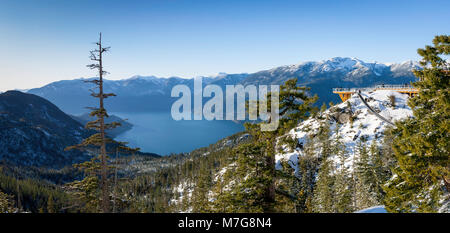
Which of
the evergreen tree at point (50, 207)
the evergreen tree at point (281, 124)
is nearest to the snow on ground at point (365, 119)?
the evergreen tree at point (281, 124)

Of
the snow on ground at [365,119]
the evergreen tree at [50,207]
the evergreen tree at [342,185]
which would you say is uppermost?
the snow on ground at [365,119]

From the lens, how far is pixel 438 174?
555 inches

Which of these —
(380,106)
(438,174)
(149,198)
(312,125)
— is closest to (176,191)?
(149,198)

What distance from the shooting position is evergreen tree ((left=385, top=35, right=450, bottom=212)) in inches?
551

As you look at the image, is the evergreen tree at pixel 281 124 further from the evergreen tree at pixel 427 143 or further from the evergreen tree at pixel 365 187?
the evergreen tree at pixel 365 187

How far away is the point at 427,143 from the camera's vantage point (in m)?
13.9

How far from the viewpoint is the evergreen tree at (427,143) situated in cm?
1398

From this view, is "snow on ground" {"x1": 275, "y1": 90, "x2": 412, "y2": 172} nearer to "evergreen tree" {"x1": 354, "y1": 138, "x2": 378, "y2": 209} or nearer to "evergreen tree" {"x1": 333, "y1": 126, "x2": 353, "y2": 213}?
"evergreen tree" {"x1": 333, "y1": 126, "x2": 353, "y2": 213}

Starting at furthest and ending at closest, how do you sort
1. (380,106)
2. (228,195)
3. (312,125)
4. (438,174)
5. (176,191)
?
(176,191) → (312,125) → (380,106) → (228,195) → (438,174)

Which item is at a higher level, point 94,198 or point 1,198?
point 94,198
